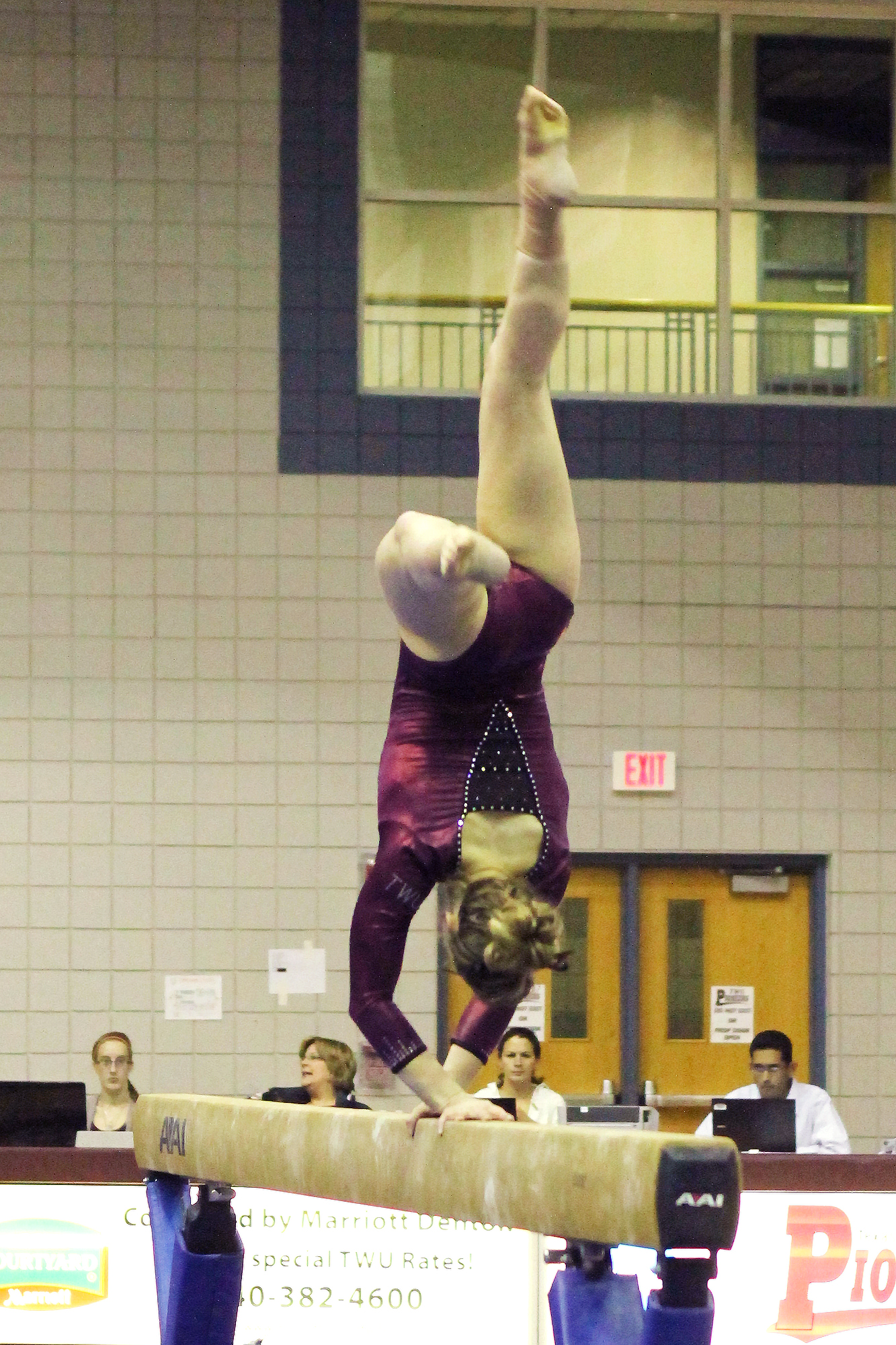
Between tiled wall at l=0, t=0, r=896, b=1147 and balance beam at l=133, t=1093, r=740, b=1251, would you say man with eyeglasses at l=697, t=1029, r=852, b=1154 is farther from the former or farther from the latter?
balance beam at l=133, t=1093, r=740, b=1251

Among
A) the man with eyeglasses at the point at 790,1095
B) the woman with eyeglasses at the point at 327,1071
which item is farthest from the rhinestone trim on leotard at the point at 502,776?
the man with eyeglasses at the point at 790,1095

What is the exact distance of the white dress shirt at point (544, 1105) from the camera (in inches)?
270

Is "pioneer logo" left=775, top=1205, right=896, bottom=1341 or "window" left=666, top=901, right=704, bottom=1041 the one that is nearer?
"pioneer logo" left=775, top=1205, right=896, bottom=1341

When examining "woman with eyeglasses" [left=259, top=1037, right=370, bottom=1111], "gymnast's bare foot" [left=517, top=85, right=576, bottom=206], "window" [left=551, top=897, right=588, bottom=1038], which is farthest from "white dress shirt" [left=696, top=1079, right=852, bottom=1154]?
"gymnast's bare foot" [left=517, top=85, right=576, bottom=206]

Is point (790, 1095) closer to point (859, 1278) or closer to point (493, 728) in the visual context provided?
point (859, 1278)

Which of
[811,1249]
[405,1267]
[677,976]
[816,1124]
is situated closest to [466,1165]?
[405,1267]

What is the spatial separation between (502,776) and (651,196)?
19.2 feet

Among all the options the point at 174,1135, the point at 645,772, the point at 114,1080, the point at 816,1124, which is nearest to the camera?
the point at 174,1135

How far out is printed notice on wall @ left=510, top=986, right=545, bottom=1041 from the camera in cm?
857

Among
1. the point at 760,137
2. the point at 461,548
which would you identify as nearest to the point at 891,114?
the point at 760,137

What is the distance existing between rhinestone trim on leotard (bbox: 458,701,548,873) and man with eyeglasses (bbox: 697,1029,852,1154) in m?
4.04

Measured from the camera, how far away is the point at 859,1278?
5.73m

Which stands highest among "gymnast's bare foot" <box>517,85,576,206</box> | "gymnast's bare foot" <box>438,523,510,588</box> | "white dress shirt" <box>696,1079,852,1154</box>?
"gymnast's bare foot" <box>517,85,576,206</box>

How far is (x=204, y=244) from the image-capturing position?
855 centimetres
